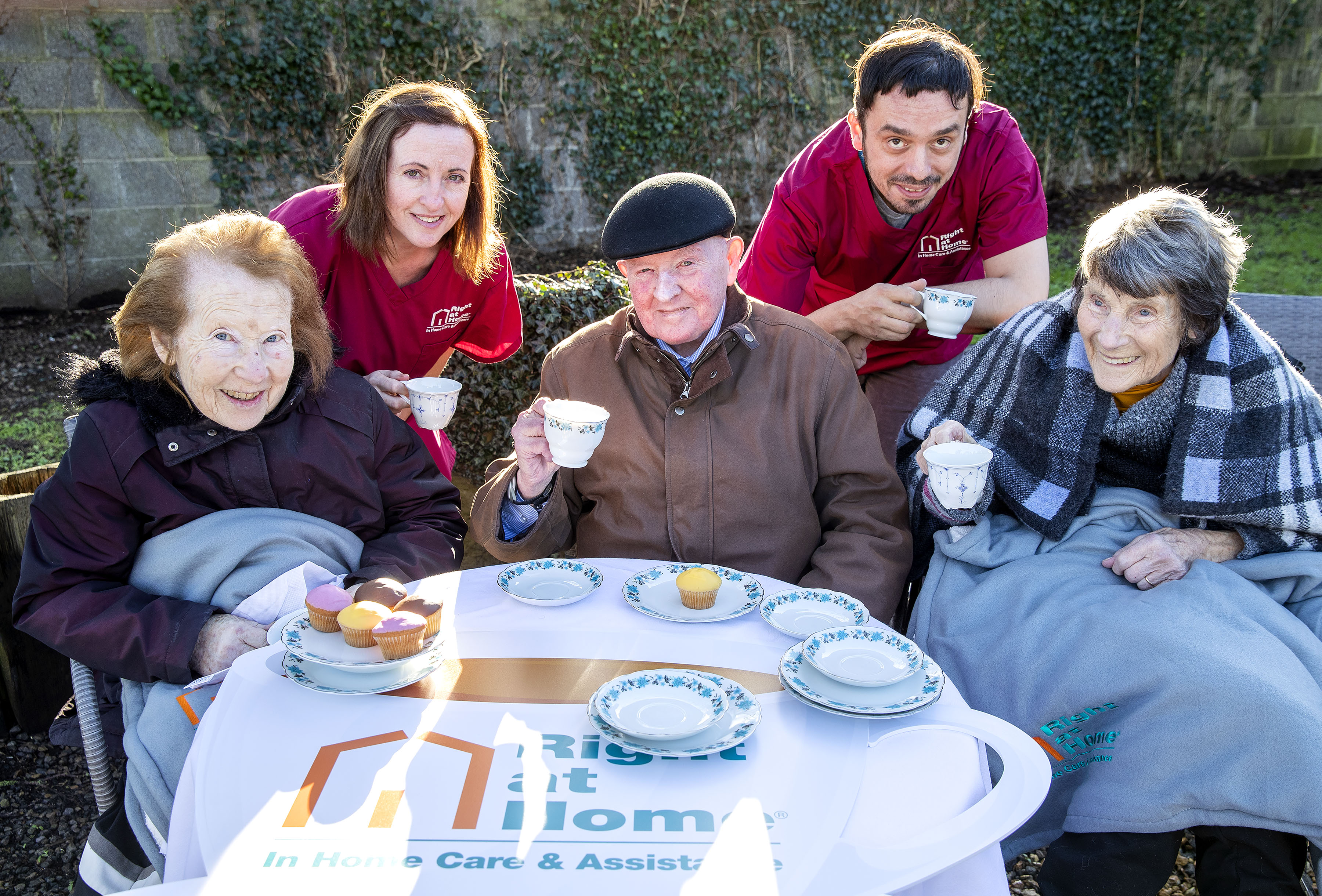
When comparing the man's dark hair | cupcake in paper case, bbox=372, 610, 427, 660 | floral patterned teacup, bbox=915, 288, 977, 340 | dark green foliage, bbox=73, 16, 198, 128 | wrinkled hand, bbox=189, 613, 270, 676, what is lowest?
wrinkled hand, bbox=189, 613, 270, 676

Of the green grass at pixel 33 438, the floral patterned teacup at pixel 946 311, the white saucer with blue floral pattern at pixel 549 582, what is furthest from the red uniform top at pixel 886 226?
the green grass at pixel 33 438

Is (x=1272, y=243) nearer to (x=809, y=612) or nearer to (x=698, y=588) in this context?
(x=809, y=612)

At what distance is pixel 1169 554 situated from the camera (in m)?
2.28

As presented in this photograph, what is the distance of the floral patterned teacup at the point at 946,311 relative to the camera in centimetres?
285

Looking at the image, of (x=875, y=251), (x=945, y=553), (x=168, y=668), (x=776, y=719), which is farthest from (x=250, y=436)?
(x=875, y=251)

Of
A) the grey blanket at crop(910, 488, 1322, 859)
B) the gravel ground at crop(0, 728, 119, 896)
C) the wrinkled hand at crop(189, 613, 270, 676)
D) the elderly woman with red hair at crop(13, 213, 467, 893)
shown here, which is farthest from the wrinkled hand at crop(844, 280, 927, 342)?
the gravel ground at crop(0, 728, 119, 896)

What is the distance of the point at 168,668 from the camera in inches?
81.2

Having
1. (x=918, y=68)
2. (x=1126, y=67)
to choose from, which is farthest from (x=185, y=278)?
(x=1126, y=67)

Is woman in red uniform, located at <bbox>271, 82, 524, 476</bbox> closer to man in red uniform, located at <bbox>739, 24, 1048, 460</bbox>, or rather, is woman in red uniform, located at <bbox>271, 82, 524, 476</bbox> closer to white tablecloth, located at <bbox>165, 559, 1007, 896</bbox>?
man in red uniform, located at <bbox>739, 24, 1048, 460</bbox>

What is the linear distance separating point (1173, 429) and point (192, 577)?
2.45 meters

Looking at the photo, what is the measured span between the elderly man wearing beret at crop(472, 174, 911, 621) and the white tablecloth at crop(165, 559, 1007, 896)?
0.52m

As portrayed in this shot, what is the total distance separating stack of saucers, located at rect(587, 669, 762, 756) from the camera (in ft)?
4.95

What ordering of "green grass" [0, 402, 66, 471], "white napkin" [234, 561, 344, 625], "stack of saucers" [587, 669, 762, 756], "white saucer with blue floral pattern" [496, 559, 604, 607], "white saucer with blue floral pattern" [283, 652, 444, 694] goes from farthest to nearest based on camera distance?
"green grass" [0, 402, 66, 471], "white napkin" [234, 561, 344, 625], "white saucer with blue floral pattern" [496, 559, 604, 607], "white saucer with blue floral pattern" [283, 652, 444, 694], "stack of saucers" [587, 669, 762, 756]

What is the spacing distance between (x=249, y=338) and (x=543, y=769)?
4.53 ft
